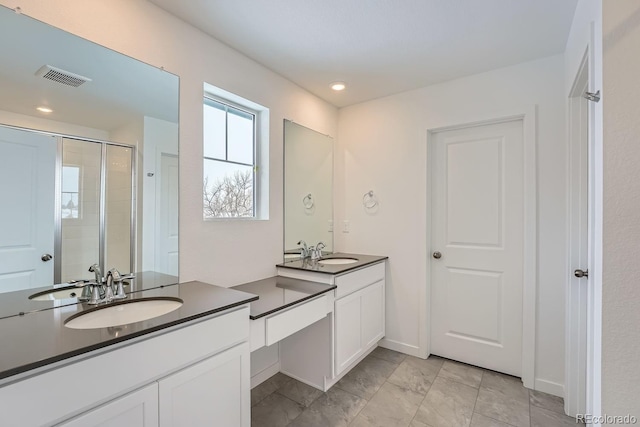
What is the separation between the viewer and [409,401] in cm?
204

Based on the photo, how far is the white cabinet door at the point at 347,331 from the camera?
2150mm

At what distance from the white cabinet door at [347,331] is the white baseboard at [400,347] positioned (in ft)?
1.80

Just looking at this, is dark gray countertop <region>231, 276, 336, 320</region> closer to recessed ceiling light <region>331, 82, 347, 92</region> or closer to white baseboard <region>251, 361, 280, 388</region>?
white baseboard <region>251, 361, 280, 388</region>

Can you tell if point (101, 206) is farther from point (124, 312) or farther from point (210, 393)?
point (210, 393)

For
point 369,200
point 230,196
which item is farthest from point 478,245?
point 230,196

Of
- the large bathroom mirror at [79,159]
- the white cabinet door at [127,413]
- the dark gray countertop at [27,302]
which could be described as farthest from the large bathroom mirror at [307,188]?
the white cabinet door at [127,413]

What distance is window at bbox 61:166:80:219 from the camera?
1363 mm

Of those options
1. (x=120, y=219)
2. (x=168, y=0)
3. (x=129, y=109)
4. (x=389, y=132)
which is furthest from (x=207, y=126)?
(x=389, y=132)

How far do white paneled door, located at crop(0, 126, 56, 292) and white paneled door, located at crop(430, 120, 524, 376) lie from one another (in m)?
2.65

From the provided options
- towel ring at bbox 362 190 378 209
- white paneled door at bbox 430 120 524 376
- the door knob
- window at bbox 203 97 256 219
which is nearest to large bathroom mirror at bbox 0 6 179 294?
window at bbox 203 97 256 219

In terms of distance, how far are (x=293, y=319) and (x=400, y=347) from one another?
58.6 inches

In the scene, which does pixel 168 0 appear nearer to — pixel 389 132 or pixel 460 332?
pixel 389 132

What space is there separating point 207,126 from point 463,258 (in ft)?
7.62

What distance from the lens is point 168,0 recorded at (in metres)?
1.58
